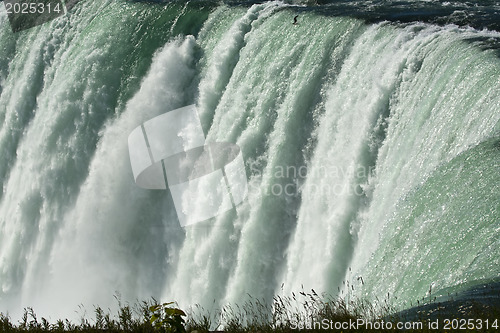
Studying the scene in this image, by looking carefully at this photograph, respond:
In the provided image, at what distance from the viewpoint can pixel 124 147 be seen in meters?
18.0

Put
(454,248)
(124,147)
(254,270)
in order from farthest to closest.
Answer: (124,147)
(254,270)
(454,248)

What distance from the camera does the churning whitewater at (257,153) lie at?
33.0 feet

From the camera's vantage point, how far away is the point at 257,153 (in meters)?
14.6

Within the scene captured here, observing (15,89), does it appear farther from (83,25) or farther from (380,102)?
(380,102)

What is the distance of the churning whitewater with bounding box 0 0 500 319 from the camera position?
1005cm

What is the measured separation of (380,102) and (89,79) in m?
8.61

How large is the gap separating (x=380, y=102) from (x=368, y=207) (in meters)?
1.64

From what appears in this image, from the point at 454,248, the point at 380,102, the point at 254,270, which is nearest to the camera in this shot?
the point at 454,248

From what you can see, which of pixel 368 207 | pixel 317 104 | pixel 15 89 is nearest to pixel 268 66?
pixel 317 104

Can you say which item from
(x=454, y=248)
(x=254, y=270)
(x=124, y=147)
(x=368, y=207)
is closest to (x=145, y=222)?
(x=124, y=147)

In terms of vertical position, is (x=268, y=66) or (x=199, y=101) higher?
(x=268, y=66)

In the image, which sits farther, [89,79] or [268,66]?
[89,79]

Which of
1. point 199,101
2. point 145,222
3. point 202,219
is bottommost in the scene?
point 145,222

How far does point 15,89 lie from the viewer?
21719mm
